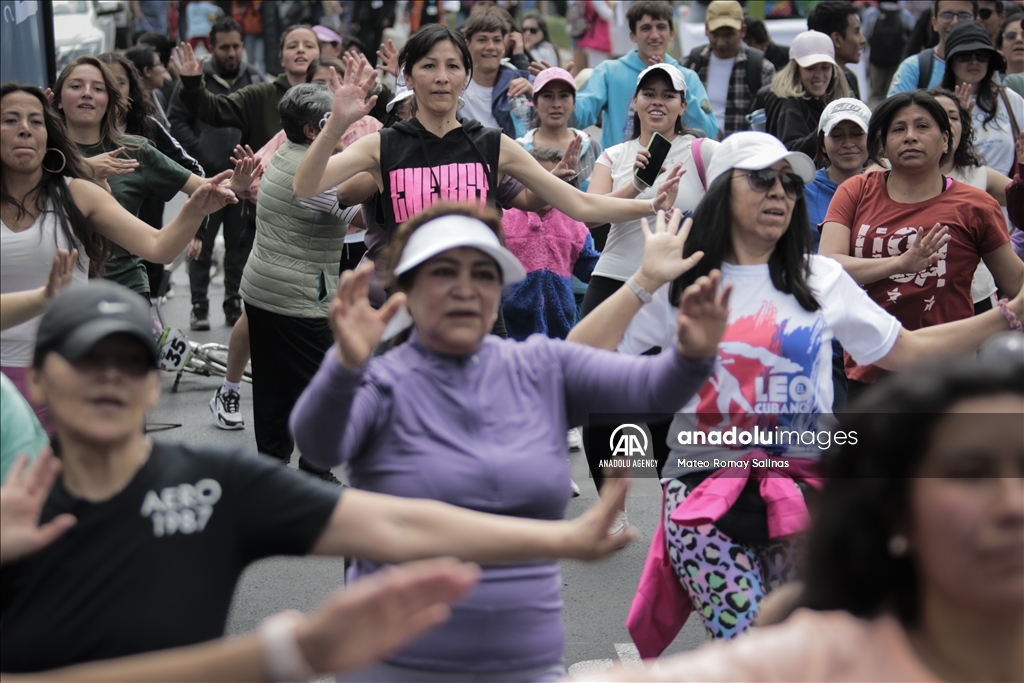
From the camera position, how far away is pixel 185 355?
30.7 ft

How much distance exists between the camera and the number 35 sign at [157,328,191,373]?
9.20m

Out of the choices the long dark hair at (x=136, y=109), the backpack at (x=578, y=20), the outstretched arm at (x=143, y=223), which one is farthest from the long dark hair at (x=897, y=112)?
the backpack at (x=578, y=20)

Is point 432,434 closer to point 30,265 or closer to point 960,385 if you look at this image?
point 960,385

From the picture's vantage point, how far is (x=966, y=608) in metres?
1.94

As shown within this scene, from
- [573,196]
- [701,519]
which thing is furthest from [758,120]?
[701,519]

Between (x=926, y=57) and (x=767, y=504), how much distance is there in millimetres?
7023

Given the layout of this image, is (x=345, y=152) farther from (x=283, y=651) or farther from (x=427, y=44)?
(x=283, y=651)

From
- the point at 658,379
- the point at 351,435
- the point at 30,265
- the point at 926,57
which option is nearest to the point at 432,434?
the point at 351,435

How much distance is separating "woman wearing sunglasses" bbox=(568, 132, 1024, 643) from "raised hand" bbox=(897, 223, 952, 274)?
115cm

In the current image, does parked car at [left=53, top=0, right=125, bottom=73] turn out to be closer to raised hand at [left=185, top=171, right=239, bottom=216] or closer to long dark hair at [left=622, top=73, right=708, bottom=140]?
long dark hair at [left=622, top=73, right=708, bottom=140]

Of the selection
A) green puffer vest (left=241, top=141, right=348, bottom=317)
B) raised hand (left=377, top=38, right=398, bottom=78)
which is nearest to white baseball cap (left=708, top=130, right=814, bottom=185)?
green puffer vest (left=241, top=141, right=348, bottom=317)

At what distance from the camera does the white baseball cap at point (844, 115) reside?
7246 mm

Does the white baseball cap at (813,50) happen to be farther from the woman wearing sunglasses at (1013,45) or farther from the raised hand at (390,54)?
the raised hand at (390,54)

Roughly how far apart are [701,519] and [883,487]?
201 centimetres
